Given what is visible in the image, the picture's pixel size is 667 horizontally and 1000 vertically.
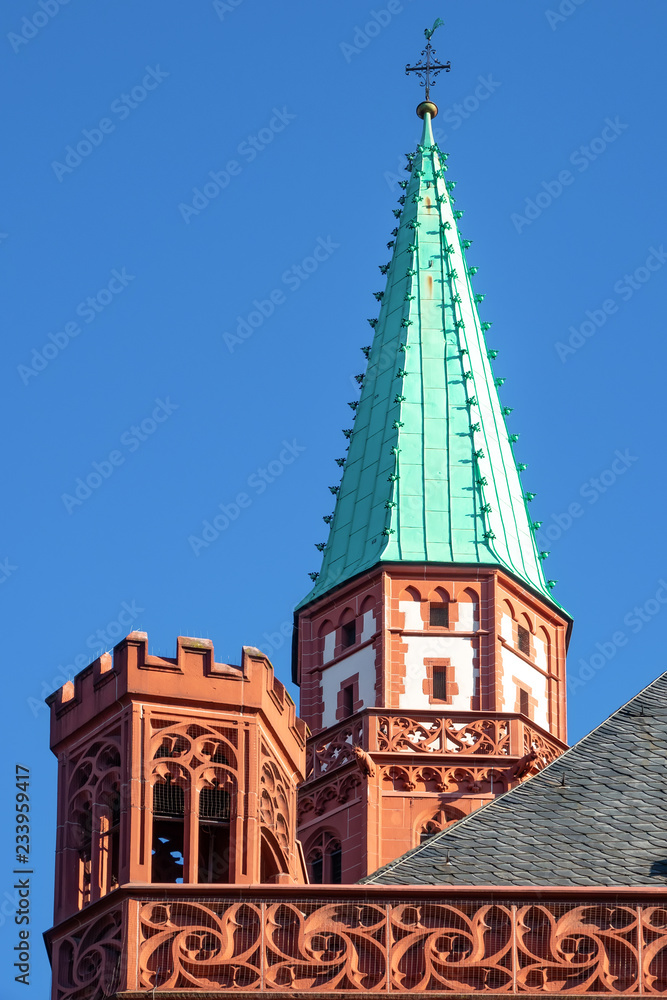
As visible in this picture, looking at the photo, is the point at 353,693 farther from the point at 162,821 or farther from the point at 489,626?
the point at 162,821

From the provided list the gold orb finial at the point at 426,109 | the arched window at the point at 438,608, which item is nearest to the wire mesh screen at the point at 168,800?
the arched window at the point at 438,608

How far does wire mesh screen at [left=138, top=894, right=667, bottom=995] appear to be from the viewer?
25234 mm

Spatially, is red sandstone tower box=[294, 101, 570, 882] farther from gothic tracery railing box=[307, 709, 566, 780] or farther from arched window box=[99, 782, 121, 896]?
arched window box=[99, 782, 121, 896]

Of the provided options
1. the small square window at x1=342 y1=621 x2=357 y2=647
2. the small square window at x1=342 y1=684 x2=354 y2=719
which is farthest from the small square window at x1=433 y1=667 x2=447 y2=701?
the small square window at x1=342 y1=621 x2=357 y2=647

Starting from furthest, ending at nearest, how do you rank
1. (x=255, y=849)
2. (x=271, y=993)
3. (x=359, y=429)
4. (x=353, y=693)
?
(x=359, y=429) → (x=353, y=693) → (x=255, y=849) → (x=271, y=993)

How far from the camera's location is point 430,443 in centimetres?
4991

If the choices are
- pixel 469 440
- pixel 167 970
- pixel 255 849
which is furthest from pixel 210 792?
pixel 469 440

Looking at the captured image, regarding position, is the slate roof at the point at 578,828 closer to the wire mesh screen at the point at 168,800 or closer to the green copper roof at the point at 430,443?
the wire mesh screen at the point at 168,800

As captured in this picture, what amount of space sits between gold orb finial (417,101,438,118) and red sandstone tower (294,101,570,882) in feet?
16.5

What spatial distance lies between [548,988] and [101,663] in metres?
5.58

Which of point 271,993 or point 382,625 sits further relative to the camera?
point 382,625

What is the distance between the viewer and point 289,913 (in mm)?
25594

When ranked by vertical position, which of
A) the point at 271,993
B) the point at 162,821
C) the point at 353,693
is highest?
the point at 353,693

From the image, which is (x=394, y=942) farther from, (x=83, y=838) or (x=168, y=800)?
(x=83, y=838)
